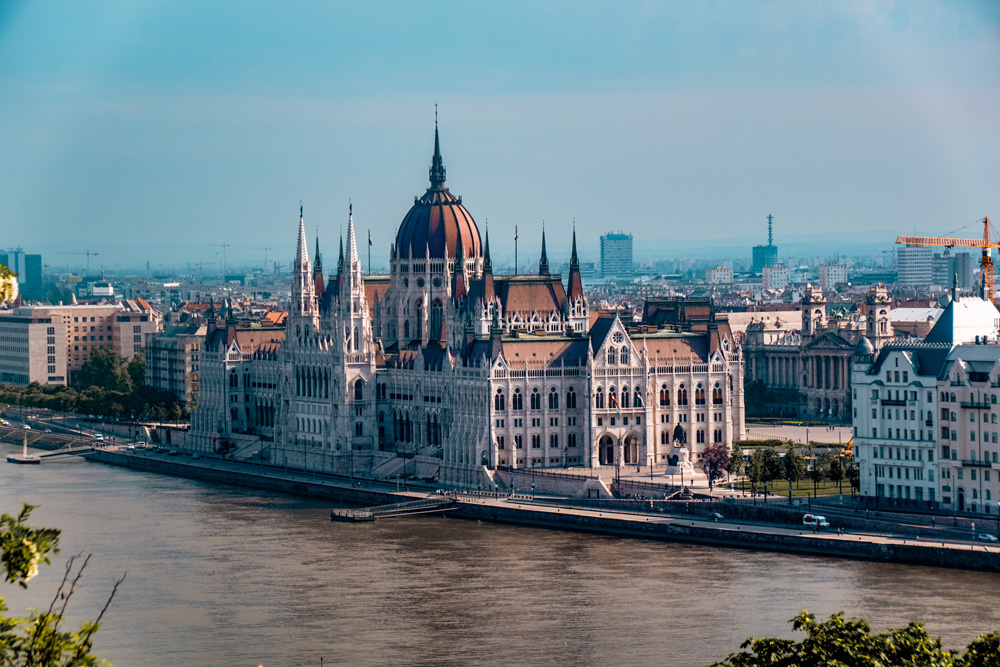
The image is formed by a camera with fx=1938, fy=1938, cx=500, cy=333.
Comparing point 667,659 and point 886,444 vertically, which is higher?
point 886,444

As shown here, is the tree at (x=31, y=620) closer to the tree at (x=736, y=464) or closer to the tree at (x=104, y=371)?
the tree at (x=736, y=464)

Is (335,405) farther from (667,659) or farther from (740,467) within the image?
(667,659)

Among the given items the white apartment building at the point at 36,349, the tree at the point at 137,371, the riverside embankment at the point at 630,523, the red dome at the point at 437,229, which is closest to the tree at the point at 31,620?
the riverside embankment at the point at 630,523

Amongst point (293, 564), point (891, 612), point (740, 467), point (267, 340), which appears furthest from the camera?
point (267, 340)

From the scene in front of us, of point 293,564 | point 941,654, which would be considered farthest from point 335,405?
point 941,654

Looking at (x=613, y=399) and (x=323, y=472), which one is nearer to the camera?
(x=613, y=399)

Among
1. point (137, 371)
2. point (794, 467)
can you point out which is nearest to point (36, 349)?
point (137, 371)
